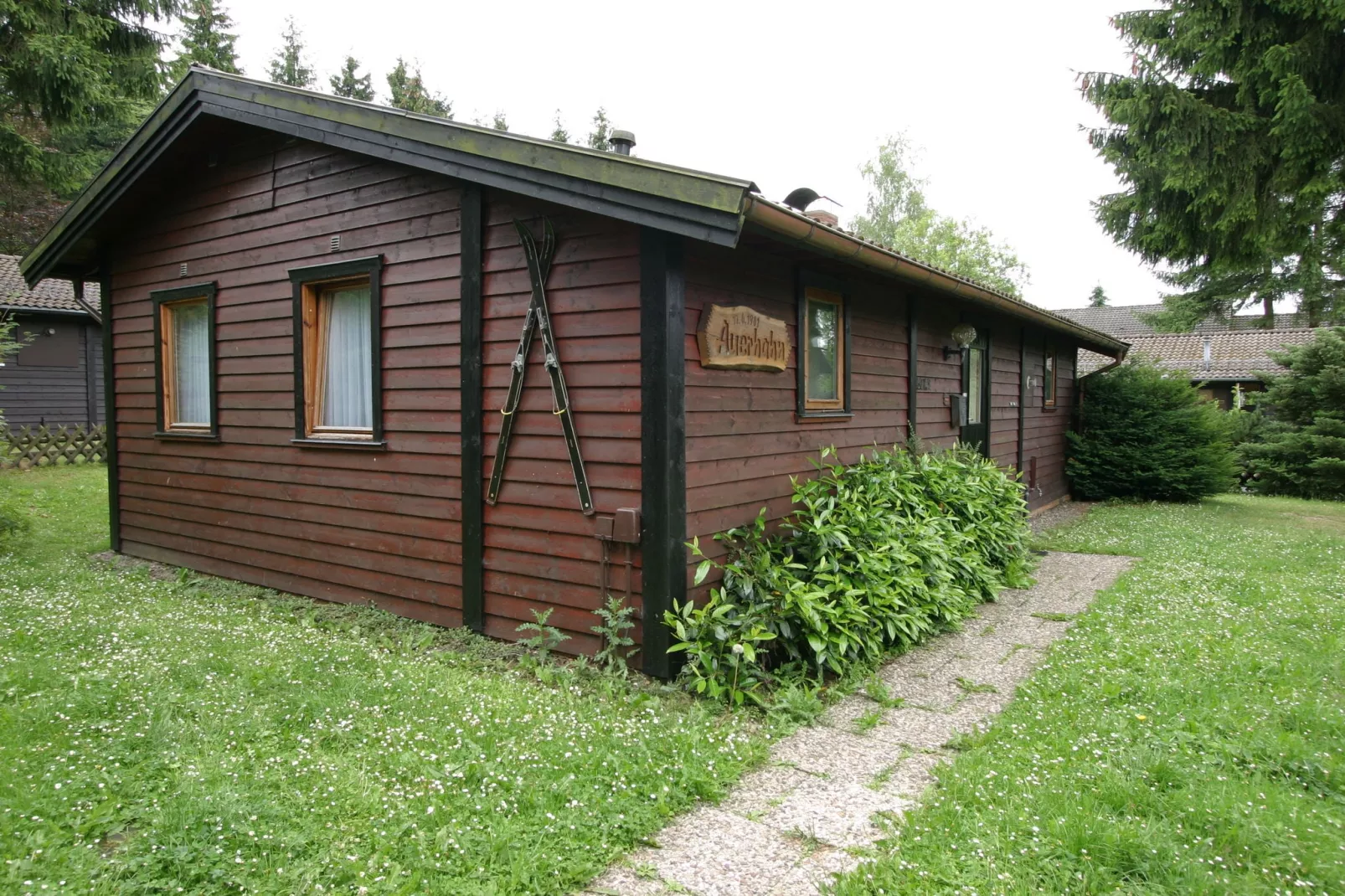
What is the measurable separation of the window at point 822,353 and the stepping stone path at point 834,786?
1.91 m

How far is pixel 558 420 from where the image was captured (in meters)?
4.83

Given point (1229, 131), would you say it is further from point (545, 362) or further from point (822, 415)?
point (545, 362)

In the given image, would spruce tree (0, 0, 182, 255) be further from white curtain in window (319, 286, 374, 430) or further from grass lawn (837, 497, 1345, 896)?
grass lawn (837, 497, 1345, 896)

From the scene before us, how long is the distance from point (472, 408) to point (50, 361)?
1729cm

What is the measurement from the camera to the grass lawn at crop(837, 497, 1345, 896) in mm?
2578

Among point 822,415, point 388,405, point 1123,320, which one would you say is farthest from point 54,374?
point 1123,320

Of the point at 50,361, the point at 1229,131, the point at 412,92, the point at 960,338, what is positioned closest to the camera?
the point at 960,338

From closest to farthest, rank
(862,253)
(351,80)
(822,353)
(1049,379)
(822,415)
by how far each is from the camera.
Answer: (862,253) → (822,415) → (822,353) → (1049,379) → (351,80)

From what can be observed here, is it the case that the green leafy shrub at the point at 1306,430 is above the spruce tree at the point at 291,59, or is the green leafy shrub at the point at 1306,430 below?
below

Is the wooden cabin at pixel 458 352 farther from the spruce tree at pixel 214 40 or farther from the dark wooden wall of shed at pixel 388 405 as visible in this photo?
the spruce tree at pixel 214 40

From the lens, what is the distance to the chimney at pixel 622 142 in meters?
4.91

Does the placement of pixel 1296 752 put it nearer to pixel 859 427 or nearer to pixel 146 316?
pixel 859 427

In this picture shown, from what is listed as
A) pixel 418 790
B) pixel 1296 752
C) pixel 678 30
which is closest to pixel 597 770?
pixel 418 790

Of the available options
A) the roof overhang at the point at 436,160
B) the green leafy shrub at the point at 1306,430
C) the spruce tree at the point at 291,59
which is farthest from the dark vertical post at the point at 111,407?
the spruce tree at the point at 291,59
